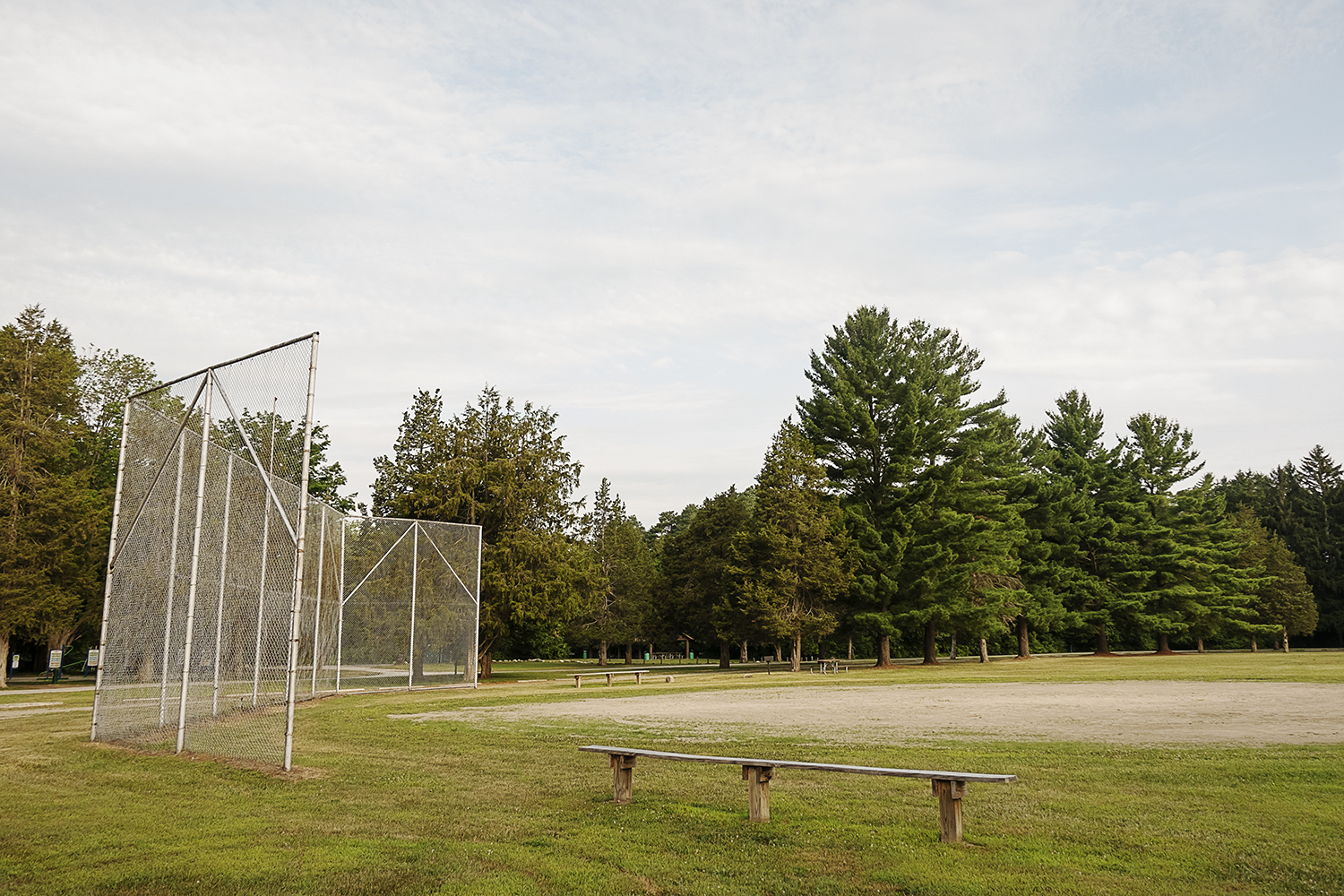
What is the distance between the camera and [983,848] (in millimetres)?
5922

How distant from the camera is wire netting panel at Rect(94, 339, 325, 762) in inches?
461

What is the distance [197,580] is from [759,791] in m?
8.44

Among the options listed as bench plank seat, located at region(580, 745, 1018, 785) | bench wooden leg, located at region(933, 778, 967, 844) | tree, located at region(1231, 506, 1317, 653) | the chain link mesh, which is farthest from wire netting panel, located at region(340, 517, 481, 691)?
tree, located at region(1231, 506, 1317, 653)

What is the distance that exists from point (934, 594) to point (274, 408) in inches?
1302

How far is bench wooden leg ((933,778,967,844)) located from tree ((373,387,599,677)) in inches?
1118

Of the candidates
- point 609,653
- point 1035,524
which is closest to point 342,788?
point 1035,524

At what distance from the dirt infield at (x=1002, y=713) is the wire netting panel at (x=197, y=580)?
4.12 metres

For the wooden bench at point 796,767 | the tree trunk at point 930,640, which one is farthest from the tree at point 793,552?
the wooden bench at point 796,767

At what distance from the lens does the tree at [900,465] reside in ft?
128

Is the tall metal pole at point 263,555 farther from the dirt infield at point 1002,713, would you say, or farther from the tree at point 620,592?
the tree at point 620,592

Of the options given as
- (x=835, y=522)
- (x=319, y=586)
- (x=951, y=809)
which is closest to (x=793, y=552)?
(x=835, y=522)

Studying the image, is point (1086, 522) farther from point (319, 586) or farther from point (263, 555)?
point (263, 555)

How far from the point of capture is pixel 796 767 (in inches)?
261

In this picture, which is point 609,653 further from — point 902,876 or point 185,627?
point 902,876
